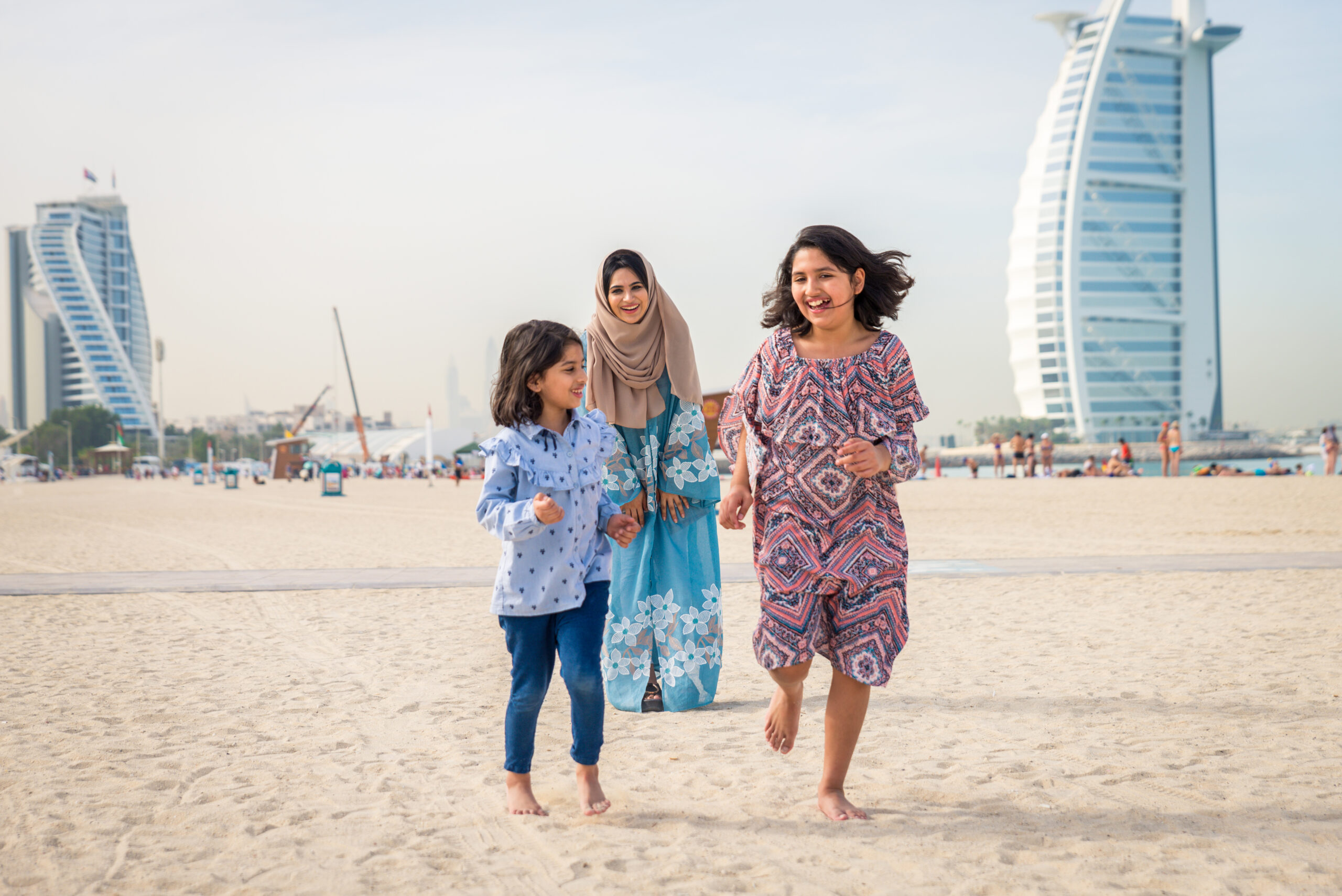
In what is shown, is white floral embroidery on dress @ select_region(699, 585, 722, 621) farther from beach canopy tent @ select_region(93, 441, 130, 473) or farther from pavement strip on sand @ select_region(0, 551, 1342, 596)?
beach canopy tent @ select_region(93, 441, 130, 473)

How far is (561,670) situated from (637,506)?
1.23 m

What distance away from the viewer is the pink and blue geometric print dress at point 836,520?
8.59 ft

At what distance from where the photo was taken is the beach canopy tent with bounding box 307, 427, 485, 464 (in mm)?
120812

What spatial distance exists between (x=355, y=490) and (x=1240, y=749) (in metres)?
35.0

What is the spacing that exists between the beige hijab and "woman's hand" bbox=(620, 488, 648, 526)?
0.28 m

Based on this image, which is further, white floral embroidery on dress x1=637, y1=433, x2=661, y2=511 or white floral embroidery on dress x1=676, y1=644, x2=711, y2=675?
white floral embroidery on dress x1=676, y1=644, x2=711, y2=675

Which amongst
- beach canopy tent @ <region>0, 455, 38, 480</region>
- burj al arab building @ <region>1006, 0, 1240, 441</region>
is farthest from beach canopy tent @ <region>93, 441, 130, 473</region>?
burj al arab building @ <region>1006, 0, 1240, 441</region>

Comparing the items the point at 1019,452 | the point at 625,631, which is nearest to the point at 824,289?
the point at 625,631

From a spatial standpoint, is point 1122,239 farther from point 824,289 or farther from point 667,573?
point 824,289

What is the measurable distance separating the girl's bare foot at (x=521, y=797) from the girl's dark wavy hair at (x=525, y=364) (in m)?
1.02

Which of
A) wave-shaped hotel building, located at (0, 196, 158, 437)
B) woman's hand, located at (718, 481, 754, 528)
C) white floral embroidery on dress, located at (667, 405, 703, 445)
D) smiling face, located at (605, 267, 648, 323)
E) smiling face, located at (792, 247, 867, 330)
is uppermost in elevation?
wave-shaped hotel building, located at (0, 196, 158, 437)

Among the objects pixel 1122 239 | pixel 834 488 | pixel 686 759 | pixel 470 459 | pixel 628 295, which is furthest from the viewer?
pixel 1122 239

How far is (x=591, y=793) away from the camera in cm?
281

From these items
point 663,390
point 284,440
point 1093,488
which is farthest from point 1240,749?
point 284,440
